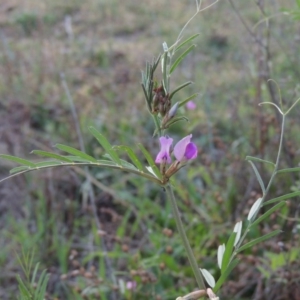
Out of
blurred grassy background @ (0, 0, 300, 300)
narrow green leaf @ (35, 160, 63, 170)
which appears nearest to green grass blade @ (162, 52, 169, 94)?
narrow green leaf @ (35, 160, 63, 170)

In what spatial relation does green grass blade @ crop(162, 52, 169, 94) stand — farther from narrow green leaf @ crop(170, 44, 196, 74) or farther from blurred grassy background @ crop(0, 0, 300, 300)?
blurred grassy background @ crop(0, 0, 300, 300)

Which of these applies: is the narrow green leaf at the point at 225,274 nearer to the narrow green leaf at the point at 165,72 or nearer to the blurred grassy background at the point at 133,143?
the narrow green leaf at the point at 165,72

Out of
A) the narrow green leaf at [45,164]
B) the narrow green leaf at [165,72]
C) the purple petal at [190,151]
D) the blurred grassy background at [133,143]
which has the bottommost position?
the blurred grassy background at [133,143]

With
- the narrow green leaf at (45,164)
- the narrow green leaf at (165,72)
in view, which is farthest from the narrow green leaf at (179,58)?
the narrow green leaf at (45,164)

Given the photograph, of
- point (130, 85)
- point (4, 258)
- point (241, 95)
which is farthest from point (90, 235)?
point (130, 85)

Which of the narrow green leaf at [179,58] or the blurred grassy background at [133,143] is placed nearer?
the narrow green leaf at [179,58]

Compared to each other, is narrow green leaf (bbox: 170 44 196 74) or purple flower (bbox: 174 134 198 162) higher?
narrow green leaf (bbox: 170 44 196 74)

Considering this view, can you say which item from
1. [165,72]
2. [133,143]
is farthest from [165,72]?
[133,143]

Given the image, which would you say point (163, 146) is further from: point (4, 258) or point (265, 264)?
point (4, 258)
